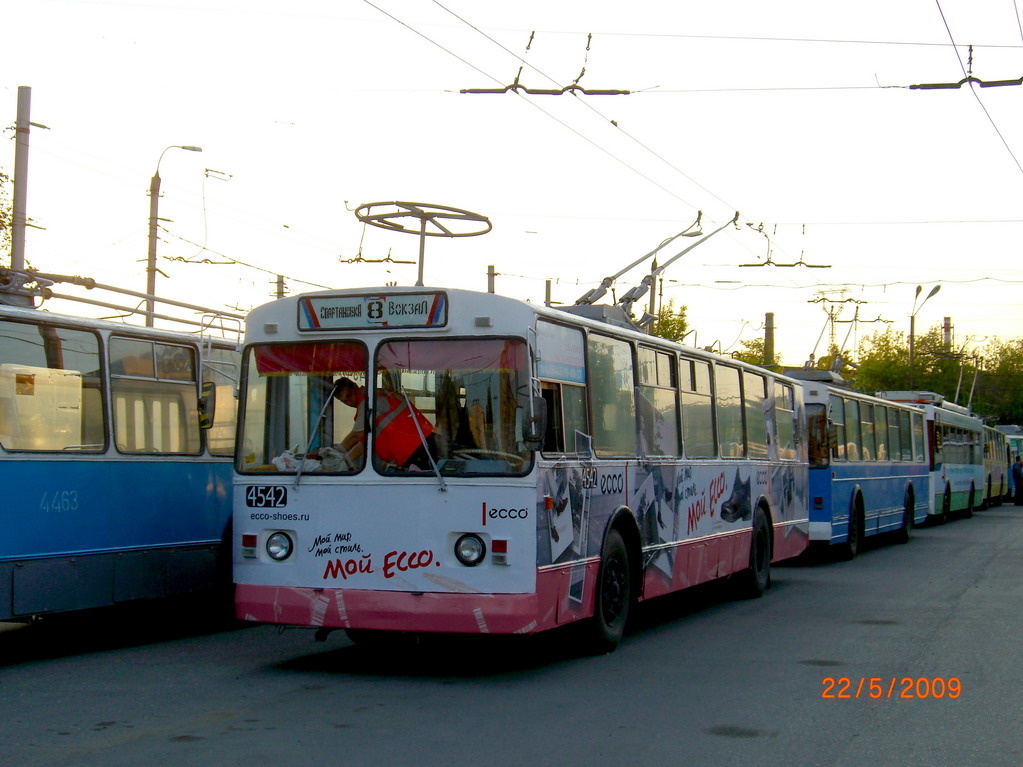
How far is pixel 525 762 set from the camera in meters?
6.45

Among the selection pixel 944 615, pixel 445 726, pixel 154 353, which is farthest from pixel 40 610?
pixel 944 615

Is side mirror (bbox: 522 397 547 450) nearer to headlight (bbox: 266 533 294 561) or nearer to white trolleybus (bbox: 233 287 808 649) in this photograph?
white trolleybus (bbox: 233 287 808 649)

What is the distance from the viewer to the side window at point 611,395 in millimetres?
10281

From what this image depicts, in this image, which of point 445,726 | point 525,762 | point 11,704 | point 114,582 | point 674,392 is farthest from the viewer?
point 674,392

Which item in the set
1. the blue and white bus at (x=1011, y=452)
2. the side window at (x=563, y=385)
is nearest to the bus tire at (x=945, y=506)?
the blue and white bus at (x=1011, y=452)

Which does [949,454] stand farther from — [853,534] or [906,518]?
[853,534]

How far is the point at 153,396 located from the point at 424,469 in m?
3.49

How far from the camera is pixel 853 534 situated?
21.4m

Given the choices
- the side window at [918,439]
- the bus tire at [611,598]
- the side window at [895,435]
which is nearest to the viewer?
the bus tire at [611,598]

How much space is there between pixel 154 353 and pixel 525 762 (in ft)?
20.9

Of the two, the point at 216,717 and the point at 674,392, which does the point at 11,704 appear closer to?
the point at 216,717

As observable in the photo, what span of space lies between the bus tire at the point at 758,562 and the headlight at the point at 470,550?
6.76 meters

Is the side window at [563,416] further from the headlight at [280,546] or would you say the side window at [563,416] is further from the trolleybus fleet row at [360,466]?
the headlight at [280,546]
